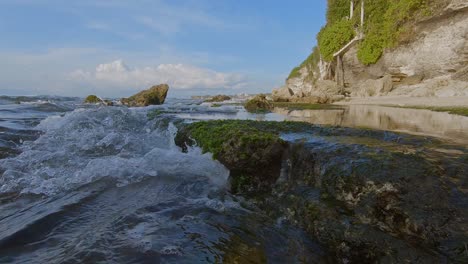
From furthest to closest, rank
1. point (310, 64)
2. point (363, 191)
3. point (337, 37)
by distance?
point (310, 64), point (337, 37), point (363, 191)

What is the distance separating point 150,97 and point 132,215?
2958cm

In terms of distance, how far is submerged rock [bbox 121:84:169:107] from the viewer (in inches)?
1245

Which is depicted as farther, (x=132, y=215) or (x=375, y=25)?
(x=375, y=25)

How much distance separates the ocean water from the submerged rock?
82.2ft

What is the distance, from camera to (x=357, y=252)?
2.83 meters

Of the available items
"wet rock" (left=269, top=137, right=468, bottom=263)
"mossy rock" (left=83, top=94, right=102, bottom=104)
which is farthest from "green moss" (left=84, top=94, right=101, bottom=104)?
"wet rock" (left=269, top=137, right=468, bottom=263)

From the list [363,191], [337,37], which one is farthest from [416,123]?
[337,37]

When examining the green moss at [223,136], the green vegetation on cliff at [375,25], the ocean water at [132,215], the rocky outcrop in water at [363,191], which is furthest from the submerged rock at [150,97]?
the rocky outcrop in water at [363,191]

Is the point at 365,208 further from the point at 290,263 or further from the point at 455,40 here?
the point at 455,40

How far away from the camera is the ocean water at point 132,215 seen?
2969 mm

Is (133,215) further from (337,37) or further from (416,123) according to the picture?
(337,37)

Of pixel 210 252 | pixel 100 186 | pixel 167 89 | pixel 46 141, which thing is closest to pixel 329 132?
pixel 210 252

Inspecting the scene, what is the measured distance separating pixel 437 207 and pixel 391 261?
2.44 ft

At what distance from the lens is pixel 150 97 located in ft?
105
